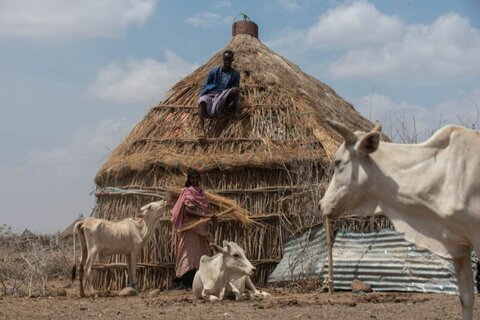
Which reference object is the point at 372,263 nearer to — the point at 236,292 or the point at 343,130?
the point at 236,292

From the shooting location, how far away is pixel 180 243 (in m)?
12.2

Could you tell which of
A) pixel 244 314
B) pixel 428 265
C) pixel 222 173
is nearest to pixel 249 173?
pixel 222 173

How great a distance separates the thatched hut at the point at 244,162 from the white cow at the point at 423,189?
244 inches

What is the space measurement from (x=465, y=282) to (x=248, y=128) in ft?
25.2

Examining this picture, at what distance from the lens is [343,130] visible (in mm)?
6020

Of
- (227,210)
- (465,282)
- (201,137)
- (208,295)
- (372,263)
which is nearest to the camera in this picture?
(465,282)

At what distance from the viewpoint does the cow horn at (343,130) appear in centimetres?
602

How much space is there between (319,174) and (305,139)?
65 cm

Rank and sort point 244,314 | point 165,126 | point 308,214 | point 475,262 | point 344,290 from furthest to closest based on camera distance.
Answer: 1. point 165,126
2. point 308,214
3. point 344,290
4. point 475,262
5. point 244,314

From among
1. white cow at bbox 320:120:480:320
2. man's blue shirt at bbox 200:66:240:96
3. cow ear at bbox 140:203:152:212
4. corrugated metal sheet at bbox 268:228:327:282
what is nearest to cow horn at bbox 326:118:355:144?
white cow at bbox 320:120:480:320

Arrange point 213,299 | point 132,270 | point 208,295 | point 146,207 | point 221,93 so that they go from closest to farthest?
point 213,299
point 208,295
point 132,270
point 146,207
point 221,93

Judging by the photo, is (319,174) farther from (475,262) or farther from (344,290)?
(475,262)

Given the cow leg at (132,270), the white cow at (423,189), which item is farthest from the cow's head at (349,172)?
the cow leg at (132,270)

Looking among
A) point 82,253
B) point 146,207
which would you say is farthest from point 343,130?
point 82,253
